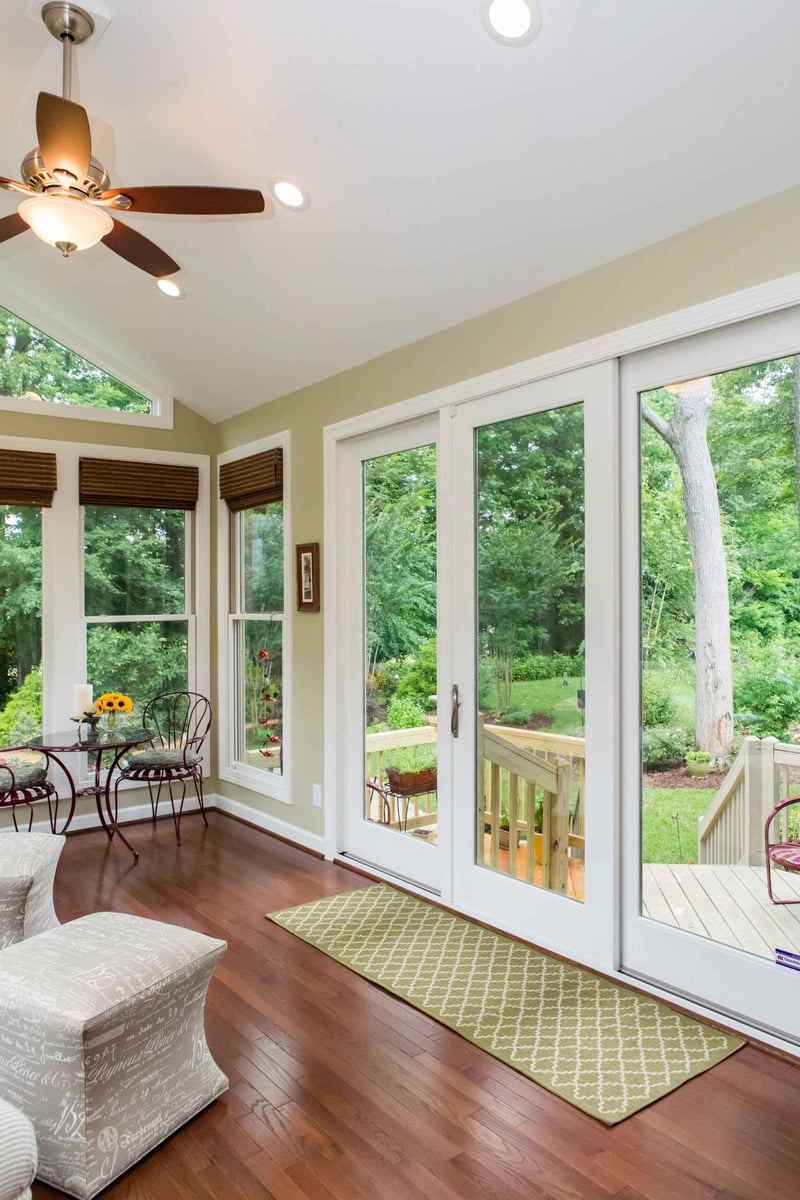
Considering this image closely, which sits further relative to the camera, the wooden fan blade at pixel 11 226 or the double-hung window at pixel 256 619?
the double-hung window at pixel 256 619

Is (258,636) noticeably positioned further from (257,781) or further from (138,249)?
(138,249)

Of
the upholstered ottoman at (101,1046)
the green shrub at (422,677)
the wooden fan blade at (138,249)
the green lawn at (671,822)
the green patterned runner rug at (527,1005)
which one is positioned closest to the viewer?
the upholstered ottoman at (101,1046)

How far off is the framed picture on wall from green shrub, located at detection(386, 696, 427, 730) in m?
0.77

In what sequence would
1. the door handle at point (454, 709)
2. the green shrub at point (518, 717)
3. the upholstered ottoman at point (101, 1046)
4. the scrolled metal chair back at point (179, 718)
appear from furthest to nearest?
the scrolled metal chair back at point (179, 718)
the door handle at point (454, 709)
the green shrub at point (518, 717)
the upholstered ottoman at point (101, 1046)

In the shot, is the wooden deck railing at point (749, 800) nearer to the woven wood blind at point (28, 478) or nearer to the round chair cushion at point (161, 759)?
the round chair cushion at point (161, 759)

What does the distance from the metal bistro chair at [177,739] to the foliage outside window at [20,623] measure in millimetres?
676

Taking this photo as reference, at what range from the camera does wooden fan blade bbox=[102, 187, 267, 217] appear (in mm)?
2408

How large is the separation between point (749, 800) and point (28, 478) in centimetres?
419

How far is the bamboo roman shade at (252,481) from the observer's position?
16.0 ft

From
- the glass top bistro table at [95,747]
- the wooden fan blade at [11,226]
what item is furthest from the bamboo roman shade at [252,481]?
the wooden fan blade at [11,226]

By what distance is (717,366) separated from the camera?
272cm

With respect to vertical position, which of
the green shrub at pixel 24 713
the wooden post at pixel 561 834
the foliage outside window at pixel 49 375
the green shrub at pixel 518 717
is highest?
the foliage outside window at pixel 49 375

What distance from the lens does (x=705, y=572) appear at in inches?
110


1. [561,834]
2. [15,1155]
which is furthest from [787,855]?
[15,1155]
